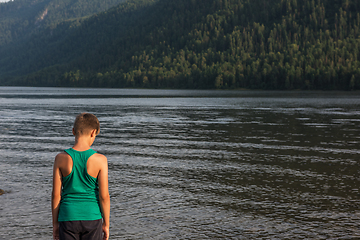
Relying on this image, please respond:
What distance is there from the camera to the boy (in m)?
5.93

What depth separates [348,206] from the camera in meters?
13.9

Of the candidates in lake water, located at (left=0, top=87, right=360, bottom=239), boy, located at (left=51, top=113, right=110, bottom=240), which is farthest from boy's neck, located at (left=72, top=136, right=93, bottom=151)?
lake water, located at (left=0, top=87, right=360, bottom=239)

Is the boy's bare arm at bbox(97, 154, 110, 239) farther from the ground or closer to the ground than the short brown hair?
closer to the ground

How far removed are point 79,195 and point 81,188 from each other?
11 centimetres

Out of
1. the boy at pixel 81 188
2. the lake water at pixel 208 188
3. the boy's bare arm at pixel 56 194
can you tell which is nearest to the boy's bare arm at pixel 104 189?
the boy at pixel 81 188

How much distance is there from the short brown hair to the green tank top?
0.94 ft

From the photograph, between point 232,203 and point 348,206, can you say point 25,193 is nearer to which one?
point 232,203

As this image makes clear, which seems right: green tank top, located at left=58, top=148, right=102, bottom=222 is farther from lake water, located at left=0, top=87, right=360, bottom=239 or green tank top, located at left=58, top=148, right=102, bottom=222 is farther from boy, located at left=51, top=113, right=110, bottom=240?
lake water, located at left=0, top=87, right=360, bottom=239

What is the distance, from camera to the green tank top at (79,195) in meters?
5.96

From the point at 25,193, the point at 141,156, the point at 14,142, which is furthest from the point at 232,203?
the point at 14,142

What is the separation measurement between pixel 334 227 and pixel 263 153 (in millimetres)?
13954

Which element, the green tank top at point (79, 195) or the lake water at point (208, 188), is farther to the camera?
the lake water at point (208, 188)

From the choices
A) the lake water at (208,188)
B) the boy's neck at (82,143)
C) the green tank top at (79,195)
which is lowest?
the lake water at (208,188)

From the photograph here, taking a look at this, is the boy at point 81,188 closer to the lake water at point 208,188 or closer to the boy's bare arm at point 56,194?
the boy's bare arm at point 56,194
